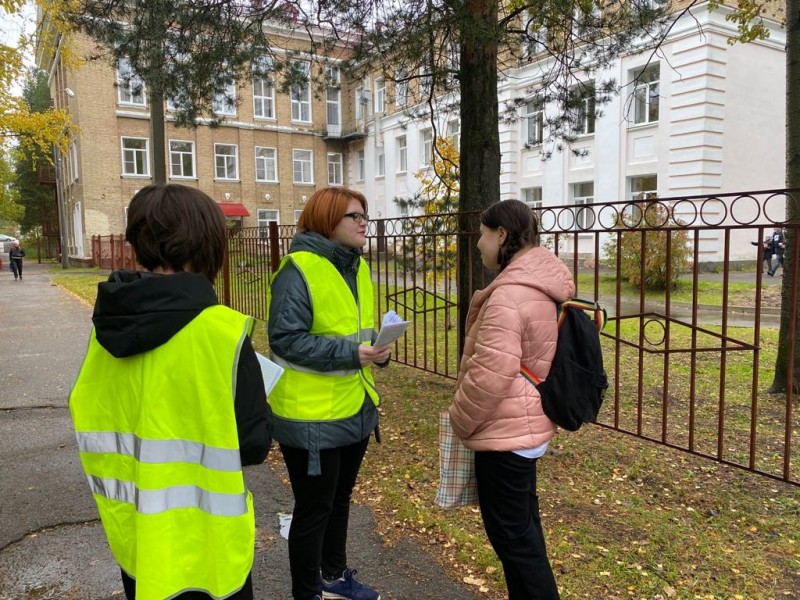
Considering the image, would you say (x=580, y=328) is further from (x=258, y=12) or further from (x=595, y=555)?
(x=258, y=12)

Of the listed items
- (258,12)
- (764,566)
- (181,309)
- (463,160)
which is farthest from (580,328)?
(258,12)

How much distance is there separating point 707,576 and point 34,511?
366 centimetres

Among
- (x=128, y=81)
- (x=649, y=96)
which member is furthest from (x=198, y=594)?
(x=649, y=96)

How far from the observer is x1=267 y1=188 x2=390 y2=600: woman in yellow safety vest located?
7.36ft

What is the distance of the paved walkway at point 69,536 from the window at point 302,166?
3041 centimetres

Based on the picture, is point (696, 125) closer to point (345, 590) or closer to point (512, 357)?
point (512, 357)

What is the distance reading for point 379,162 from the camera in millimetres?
33781

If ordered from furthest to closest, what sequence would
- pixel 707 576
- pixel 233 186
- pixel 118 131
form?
pixel 233 186
pixel 118 131
pixel 707 576

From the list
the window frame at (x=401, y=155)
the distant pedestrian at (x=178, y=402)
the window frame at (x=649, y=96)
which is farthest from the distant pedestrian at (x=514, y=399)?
the window frame at (x=401, y=155)

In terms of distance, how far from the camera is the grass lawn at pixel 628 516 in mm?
2771

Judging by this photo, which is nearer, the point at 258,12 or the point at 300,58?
the point at 258,12

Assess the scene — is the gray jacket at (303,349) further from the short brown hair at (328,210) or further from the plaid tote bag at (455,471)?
Answer: the plaid tote bag at (455,471)

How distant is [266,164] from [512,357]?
3371 centimetres

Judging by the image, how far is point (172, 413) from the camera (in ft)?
5.10
